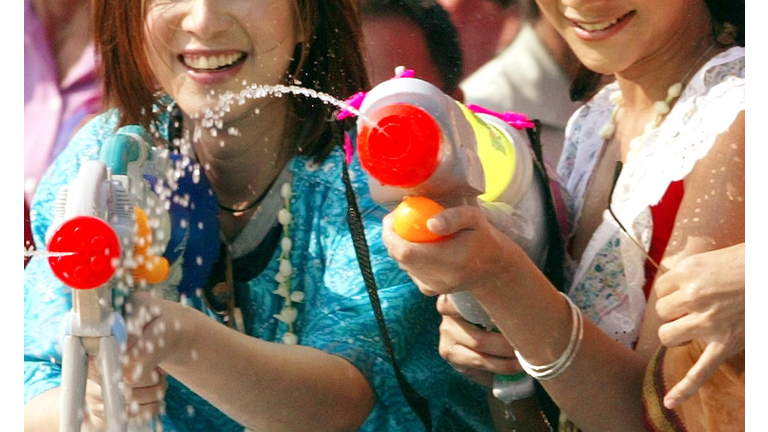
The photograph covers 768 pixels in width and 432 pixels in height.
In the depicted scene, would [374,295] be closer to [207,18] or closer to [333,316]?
[333,316]

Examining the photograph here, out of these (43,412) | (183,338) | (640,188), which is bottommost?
(43,412)

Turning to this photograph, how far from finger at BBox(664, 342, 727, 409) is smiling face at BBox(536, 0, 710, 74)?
19cm

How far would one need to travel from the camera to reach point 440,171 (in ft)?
2.05

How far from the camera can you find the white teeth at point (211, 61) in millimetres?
793

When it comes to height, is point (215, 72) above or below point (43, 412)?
above

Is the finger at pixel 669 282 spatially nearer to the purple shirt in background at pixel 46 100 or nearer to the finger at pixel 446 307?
the finger at pixel 446 307

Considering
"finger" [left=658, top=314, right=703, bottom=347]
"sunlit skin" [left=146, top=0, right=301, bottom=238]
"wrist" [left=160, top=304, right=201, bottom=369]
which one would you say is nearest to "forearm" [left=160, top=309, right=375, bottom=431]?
"wrist" [left=160, top=304, right=201, bottom=369]

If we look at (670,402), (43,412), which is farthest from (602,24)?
(43,412)

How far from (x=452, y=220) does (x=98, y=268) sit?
20 centimetres

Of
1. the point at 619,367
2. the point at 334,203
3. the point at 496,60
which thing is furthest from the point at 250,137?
the point at 619,367

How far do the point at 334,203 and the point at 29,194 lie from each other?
24 centimetres

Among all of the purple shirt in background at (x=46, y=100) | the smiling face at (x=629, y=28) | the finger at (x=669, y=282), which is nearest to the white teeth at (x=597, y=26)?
the smiling face at (x=629, y=28)

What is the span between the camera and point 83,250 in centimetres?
66

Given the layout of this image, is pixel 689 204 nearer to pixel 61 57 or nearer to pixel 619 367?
pixel 619 367
